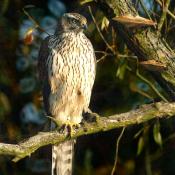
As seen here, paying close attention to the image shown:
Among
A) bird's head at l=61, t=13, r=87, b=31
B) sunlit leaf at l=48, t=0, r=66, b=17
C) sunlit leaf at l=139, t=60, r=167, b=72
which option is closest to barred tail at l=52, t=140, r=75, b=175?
bird's head at l=61, t=13, r=87, b=31

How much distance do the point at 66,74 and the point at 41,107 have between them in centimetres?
158

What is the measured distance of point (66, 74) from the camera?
5906 mm

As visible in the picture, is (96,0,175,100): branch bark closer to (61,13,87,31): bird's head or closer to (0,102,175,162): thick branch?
(0,102,175,162): thick branch

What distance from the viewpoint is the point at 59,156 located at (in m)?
6.27

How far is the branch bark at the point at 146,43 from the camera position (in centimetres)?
492

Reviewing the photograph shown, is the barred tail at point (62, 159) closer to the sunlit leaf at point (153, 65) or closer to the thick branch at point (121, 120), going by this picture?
the thick branch at point (121, 120)

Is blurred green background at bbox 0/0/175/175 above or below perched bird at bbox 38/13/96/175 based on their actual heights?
below

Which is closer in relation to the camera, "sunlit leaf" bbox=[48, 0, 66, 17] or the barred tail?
the barred tail

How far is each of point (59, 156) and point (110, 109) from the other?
1299 millimetres

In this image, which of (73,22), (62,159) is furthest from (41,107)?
(73,22)

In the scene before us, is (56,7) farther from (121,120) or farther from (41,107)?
(121,120)

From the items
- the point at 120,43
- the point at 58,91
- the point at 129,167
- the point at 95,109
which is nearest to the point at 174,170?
the point at 129,167

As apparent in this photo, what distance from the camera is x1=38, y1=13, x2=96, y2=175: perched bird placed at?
5.92 metres

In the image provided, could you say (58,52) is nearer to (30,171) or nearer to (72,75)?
(72,75)
